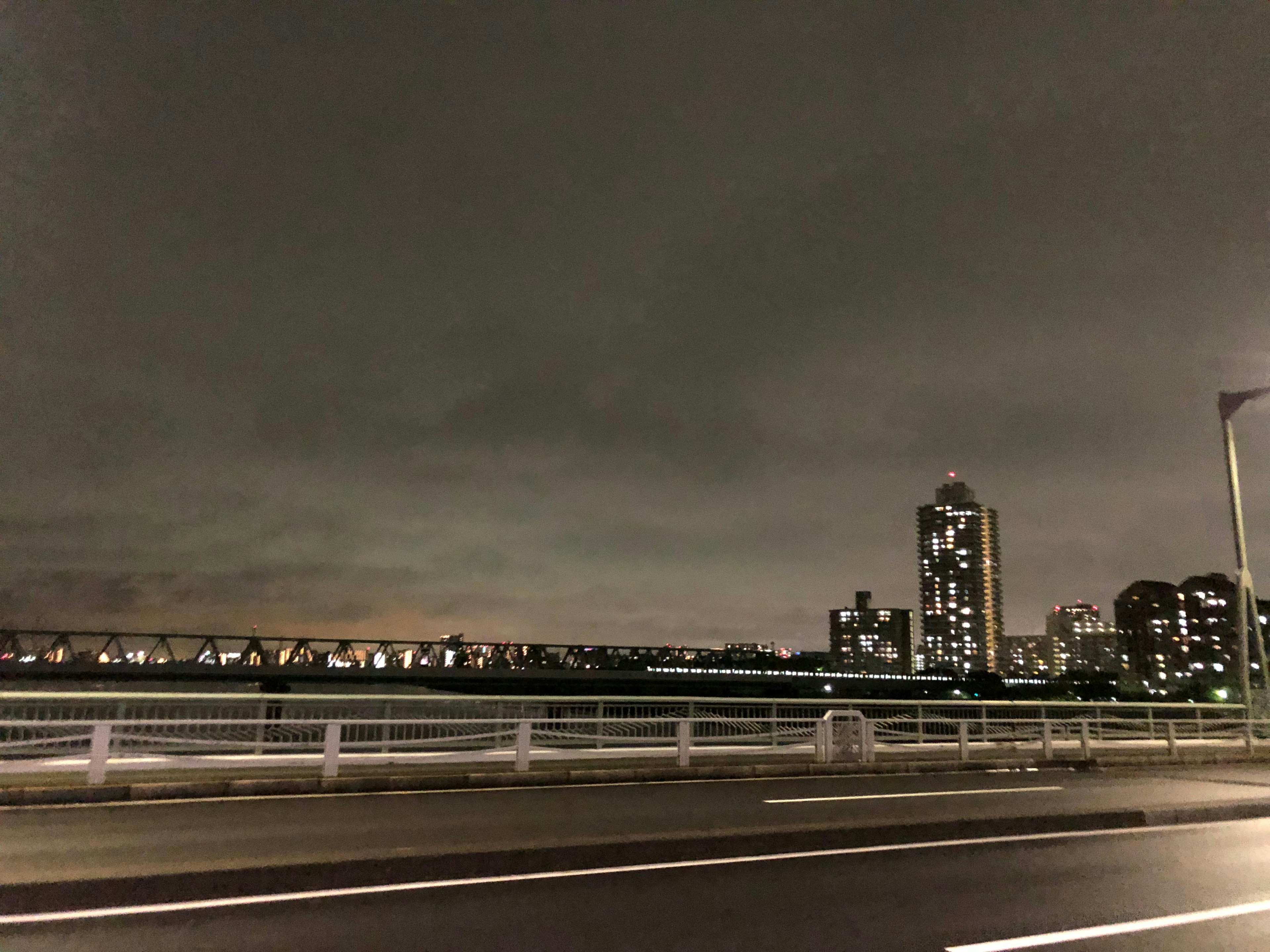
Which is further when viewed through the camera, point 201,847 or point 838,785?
point 838,785

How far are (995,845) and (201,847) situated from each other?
940 centimetres

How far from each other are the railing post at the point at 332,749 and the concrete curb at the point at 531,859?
6.71 metres

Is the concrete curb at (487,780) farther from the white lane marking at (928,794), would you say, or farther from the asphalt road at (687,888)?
the white lane marking at (928,794)

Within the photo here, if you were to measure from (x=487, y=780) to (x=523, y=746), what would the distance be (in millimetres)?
1314

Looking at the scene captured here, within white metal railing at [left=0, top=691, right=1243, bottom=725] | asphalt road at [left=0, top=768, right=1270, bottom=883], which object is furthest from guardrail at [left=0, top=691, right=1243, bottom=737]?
asphalt road at [left=0, top=768, right=1270, bottom=883]

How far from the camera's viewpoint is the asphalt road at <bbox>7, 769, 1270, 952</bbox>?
257 inches

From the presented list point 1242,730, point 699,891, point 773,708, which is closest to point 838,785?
point 773,708

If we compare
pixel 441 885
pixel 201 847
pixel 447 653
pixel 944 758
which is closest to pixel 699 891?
pixel 441 885

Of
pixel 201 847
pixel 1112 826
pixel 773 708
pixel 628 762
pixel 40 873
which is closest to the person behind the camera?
pixel 40 873

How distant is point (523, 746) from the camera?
53.4ft

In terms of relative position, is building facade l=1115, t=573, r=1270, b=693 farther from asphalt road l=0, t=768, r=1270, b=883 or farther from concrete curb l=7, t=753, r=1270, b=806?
asphalt road l=0, t=768, r=1270, b=883

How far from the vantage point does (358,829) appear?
10.4m

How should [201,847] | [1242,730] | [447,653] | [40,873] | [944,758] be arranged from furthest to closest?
1. [447,653]
2. [1242,730]
3. [944,758]
4. [201,847]
5. [40,873]

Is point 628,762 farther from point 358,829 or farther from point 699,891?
point 699,891
